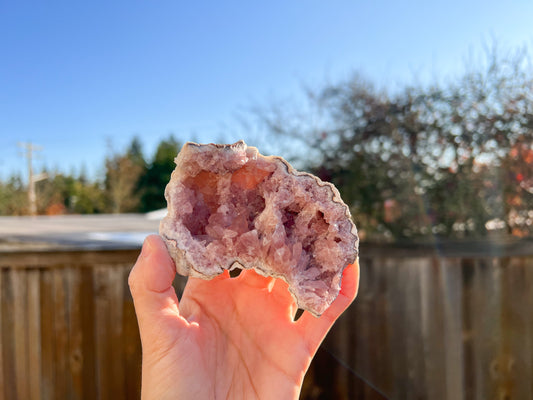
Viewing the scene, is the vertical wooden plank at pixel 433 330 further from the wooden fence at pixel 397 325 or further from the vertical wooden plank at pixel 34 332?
the vertical wooden plank at pixel 34 332

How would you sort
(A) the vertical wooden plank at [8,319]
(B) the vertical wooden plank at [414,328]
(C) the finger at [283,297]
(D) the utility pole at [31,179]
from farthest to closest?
(D) the utility pole at [31,179], (B) the vertical wooden plank at [414,328], (A) the vertical wooden plank at [8,319], (C) the finger at [283,297]

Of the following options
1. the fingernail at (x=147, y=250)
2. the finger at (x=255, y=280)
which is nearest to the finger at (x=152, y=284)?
the fingernail at (x=147, y=250)

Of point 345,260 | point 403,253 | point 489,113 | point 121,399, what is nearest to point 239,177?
point 345,260

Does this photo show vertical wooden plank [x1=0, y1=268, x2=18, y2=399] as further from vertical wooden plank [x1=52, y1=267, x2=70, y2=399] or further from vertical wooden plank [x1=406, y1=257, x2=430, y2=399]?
vertical wooden plank [x1=406, y1=257, x2=430, y2=399]

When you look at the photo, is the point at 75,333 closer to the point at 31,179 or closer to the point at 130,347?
the point at 130,347

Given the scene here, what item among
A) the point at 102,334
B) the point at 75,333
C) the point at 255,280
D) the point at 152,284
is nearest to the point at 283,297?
the point at 255,280

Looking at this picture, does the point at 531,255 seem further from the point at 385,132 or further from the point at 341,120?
the point at 341,120

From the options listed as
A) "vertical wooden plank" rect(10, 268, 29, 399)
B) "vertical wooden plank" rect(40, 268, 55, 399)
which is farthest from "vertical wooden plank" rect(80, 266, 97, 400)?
"vertical wooden plank" rect(10, 268, 29, 399)

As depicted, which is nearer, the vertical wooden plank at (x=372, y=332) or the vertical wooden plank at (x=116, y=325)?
the vertical wooden plank at (x=116, y=325)
